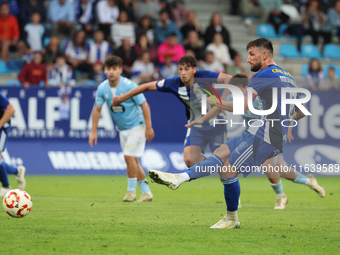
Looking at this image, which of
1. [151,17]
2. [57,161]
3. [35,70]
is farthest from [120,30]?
[57,161]

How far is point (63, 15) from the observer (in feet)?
56.9

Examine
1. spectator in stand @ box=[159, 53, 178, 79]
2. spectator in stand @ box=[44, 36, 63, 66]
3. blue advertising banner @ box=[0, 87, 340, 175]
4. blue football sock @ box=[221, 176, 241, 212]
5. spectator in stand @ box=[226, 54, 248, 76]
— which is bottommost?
blue advertising banner @ box=[0, 87, 340, 175]

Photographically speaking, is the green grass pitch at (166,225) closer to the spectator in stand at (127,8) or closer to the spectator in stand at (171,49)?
the spectator in stand at (171,49)

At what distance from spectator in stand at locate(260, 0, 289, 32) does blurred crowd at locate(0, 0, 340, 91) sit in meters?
3.44

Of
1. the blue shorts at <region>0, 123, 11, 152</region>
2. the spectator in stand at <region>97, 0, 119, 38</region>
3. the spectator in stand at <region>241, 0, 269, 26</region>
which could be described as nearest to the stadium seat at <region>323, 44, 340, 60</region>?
the spectator in stand at <region>241, 0, 269, 26</region>

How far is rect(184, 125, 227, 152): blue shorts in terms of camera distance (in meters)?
9.10

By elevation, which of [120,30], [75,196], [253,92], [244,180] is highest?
[253,92]

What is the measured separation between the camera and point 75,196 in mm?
9938

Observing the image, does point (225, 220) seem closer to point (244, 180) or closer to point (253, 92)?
point (253, 92)

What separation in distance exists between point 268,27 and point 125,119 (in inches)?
506

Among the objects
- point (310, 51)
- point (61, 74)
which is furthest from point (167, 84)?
point (310, 51)

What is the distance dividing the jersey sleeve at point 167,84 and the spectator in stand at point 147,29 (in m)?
9.36

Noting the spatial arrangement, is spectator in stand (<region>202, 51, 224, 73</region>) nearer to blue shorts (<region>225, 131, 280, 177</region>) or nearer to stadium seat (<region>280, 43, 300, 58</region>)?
stadium seat (<region>280, 43, 300, 58</region>)

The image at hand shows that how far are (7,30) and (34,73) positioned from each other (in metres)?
2.67
